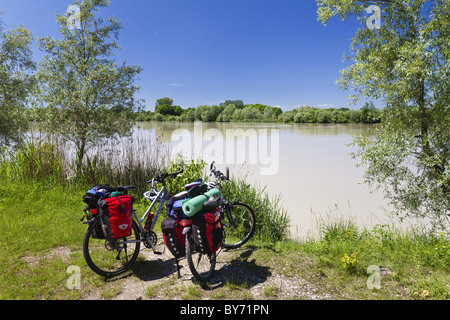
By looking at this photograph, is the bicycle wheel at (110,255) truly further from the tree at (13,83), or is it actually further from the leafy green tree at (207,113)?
the leafy green tree at (207,113)

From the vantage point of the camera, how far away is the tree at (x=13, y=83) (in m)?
12.6

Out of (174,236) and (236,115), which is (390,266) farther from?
(236,115)

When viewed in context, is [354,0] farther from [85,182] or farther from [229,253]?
[85,182]

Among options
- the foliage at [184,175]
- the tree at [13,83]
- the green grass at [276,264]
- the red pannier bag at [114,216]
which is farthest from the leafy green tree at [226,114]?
the red pannier bag at [114,216]

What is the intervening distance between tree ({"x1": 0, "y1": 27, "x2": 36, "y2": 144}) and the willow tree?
Answer: 15365 mm

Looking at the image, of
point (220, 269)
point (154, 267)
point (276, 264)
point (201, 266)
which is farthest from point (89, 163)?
point (276, 264)

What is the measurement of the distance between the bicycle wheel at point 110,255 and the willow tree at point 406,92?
5.35 metres

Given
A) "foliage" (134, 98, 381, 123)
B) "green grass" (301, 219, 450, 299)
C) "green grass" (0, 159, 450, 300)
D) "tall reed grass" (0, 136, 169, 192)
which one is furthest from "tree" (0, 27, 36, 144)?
"foliage" (134, 98, 381, 123)

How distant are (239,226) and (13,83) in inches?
626

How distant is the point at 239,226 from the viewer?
489 centimetres

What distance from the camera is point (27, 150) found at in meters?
7.54
